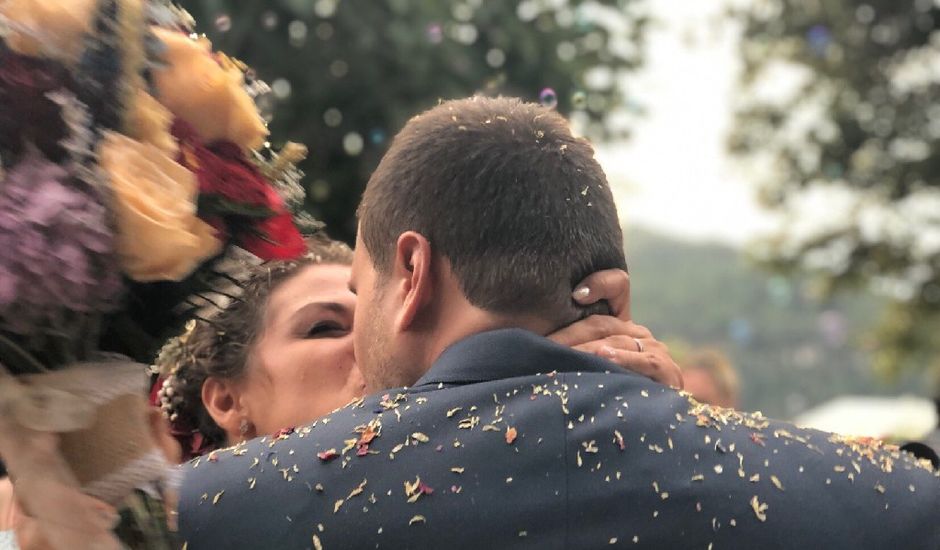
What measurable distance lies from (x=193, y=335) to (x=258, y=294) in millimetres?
303

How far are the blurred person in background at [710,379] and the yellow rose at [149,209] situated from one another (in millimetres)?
5724

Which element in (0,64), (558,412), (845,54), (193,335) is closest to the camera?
(0,64)

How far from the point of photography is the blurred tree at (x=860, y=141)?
59.5 ft

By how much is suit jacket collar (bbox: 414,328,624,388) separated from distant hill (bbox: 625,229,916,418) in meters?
34.2

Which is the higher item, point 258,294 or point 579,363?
point 258,294

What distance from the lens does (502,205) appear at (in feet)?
7.36

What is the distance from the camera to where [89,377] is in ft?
6.04

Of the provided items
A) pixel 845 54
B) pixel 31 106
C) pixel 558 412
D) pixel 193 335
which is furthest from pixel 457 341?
pixel 845 54

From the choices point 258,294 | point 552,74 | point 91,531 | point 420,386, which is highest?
point 552,74

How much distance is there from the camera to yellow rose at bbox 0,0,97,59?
1.75m

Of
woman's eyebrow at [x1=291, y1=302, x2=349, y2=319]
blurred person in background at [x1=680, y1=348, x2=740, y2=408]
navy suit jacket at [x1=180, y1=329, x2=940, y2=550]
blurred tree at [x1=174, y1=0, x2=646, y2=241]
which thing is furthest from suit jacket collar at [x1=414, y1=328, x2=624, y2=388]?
blurred person in background at [x1=680, y1=348, x2=740, y2=408]

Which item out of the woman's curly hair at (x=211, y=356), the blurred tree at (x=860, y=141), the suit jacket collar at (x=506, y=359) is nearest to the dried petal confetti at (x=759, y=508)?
the suit jacket collar at (x=506, y=359)

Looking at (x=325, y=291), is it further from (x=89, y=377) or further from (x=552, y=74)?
(x=552, y=74)

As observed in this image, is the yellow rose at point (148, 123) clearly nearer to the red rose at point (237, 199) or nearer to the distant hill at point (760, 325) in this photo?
the red rose at point (237, 199)
